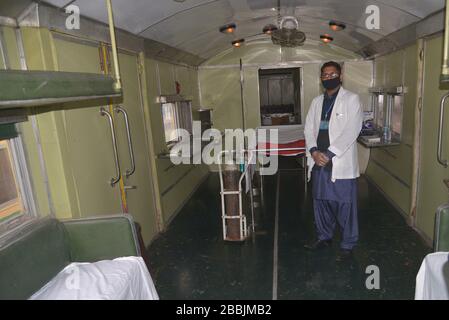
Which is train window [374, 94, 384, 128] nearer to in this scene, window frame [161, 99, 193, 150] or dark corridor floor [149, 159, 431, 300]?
dark corridor floor [149, 159, 431, 300]

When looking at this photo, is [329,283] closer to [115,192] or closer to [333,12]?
[115,192]

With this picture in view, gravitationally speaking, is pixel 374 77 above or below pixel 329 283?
above

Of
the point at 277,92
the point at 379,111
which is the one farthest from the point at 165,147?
the point at 277,92

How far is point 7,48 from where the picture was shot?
236 cm

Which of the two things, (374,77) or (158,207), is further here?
(374,77)

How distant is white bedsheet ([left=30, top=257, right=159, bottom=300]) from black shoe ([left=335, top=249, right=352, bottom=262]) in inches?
77.5

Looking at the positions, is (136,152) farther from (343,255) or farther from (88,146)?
(343,255)

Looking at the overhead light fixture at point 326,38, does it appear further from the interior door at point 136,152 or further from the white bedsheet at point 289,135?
the interior door at point 136,152

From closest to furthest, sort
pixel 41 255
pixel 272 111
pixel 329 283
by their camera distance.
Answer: pixel 41 255
pixel 329 283
pixel 272 111

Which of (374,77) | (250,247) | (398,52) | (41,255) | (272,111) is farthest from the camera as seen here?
(272,111)

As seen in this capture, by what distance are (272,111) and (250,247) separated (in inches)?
268

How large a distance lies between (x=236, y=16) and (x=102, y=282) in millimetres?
3876

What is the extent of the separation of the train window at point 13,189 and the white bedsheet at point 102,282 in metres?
0.49

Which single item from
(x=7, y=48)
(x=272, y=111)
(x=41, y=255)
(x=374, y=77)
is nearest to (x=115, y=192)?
(x=41, y=255)
